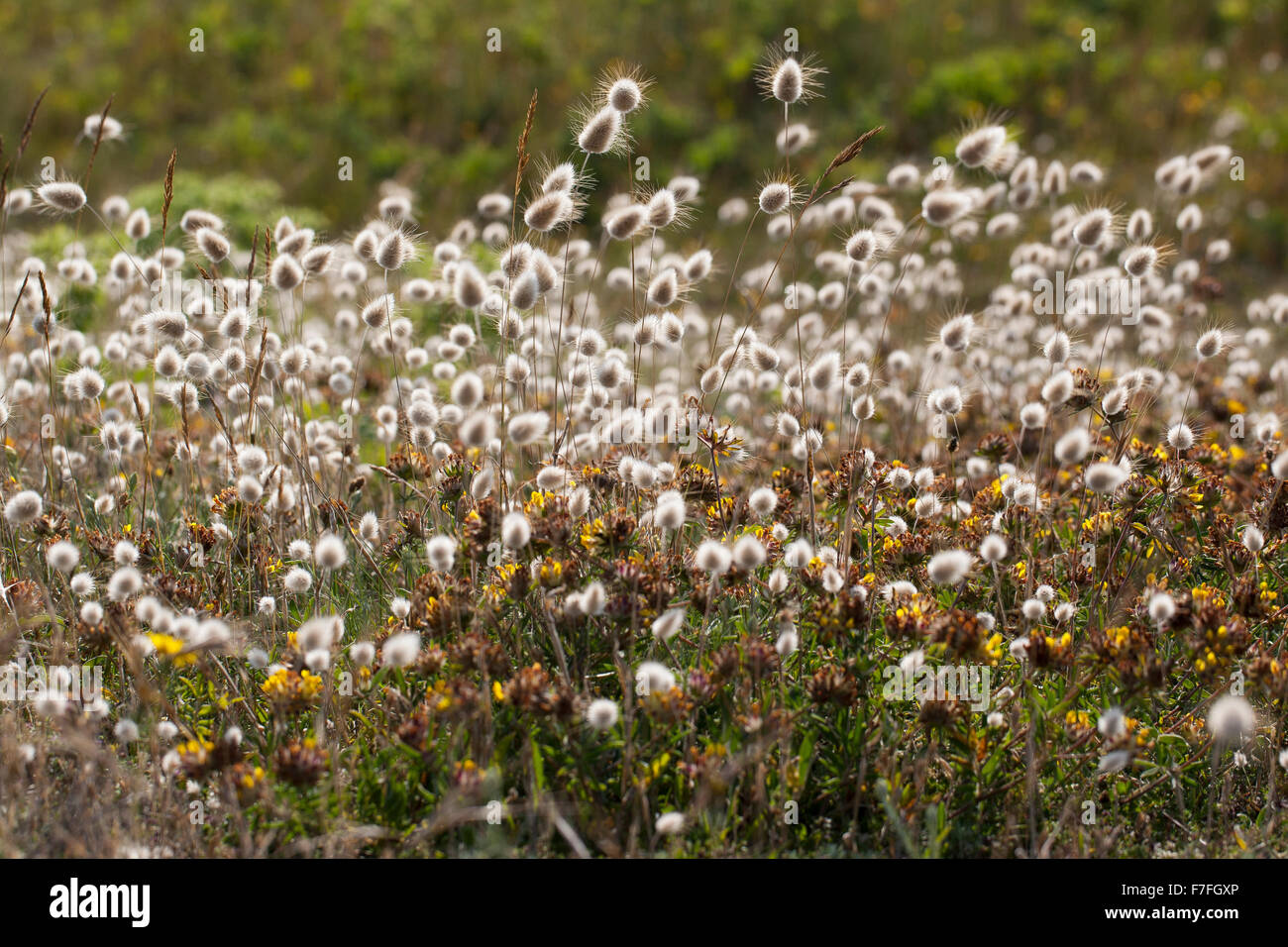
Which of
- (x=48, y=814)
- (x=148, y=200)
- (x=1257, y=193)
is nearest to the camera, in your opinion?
(x=48, y=814)

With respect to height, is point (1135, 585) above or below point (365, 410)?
below

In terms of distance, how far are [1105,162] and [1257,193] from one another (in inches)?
64.4

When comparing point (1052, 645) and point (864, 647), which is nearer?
point (1052, 645)

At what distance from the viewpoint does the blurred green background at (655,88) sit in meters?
11.4

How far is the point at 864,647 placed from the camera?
106 inches

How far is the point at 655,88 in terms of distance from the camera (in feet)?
39.4

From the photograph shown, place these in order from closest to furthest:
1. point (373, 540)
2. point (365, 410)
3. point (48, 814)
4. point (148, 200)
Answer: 1. point (48, 814)
2. point (373, 540)
3. point (365, 410)
4. point (148, 200)

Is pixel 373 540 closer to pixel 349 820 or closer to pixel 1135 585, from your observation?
pixel 349 820

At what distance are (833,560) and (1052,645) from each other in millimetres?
722

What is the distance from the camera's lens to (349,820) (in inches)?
94.8

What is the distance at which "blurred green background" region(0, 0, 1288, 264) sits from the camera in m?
11.4
